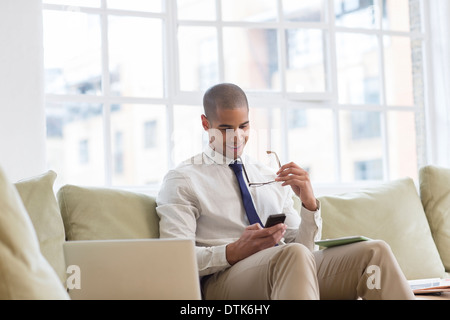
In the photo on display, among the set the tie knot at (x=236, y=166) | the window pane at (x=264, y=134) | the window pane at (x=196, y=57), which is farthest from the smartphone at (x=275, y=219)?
the window pane at (x=196, y=57)

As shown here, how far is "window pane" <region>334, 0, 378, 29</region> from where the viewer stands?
4211 mm

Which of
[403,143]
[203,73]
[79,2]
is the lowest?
[403,143]

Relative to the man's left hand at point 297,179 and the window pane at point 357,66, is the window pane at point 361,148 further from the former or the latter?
the man's left hand at point 297,179

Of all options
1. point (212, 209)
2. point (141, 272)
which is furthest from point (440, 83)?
point (141, 272)

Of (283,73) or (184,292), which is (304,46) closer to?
(283,73)

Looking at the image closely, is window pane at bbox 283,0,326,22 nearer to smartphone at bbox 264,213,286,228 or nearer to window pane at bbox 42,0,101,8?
window pane at bbox 42,0,101,8

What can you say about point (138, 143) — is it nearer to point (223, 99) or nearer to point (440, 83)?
Answer: point (223, 99)

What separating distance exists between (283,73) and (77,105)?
3.84 ft

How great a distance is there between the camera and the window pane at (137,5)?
363cm

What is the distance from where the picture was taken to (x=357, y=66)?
4.31m

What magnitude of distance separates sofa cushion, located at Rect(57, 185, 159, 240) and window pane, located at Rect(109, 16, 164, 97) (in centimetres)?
100

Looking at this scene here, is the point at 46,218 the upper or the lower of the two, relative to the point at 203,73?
lower

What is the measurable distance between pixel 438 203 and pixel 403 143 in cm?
96
